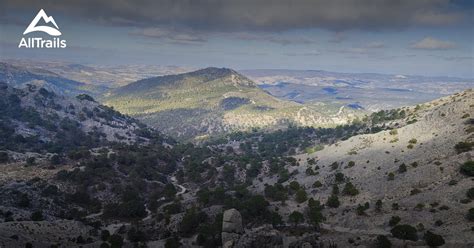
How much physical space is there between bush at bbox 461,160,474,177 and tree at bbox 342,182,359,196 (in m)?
32.2

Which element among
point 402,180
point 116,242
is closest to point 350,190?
point 402,180

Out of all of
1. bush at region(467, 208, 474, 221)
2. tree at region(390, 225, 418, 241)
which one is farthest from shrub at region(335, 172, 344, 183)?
tree at region(390, 225, 418, 241)

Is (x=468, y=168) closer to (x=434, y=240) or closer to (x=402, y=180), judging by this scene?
(x=402, y=180)

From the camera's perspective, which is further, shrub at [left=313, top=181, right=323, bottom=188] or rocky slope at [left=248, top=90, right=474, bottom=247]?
shrub at [left=313, top=181, right=323, bottom=188]

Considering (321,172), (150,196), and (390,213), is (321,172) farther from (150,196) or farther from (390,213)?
(150,196)

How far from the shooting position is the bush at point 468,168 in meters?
116

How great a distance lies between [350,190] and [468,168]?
3553 centimetres

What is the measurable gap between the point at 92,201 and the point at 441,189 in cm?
13289

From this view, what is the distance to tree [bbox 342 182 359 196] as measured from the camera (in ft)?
443

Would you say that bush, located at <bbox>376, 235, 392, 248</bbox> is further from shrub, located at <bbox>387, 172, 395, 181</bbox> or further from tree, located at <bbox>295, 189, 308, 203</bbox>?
tree, located at <bbox>295, 189, 308, 203</bbox>

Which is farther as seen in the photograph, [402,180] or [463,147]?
[463,147]

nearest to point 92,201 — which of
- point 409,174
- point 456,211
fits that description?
point 409,174

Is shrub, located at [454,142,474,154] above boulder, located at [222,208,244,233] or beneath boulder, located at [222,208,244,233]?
above

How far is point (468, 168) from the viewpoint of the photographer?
116 metres
